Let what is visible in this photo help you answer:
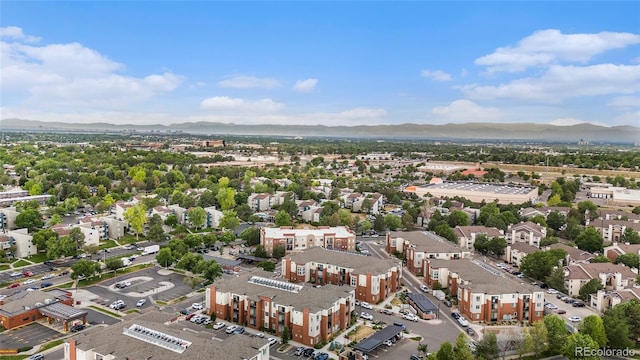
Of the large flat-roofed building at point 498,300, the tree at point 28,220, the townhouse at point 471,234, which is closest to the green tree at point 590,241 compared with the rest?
the townhouse at point 471,234

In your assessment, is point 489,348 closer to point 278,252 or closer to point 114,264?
point 278,252

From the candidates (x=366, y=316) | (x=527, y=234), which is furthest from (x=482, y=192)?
(x=366, y=316)

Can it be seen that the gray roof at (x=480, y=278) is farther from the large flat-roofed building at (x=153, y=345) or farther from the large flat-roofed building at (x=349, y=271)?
the large flat-roofed building at (x=153, y=345)

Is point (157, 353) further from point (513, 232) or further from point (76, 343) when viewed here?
point (513, 232)

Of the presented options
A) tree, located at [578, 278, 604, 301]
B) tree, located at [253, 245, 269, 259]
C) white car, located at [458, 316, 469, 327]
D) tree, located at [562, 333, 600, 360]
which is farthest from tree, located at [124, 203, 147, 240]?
tree, located at [578, 278, 604, 301]

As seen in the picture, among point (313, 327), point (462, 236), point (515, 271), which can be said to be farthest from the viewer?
point (462, 236)

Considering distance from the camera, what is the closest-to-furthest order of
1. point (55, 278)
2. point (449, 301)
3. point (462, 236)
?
point (449, 301) < point (55, 278) < point (462, 236)

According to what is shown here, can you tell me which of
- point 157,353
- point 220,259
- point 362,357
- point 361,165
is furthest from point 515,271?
point 361,165

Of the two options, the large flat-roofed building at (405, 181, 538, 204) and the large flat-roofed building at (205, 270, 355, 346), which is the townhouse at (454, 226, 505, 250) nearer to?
the large flat-roofed building at (205, 270, 355, 346)
